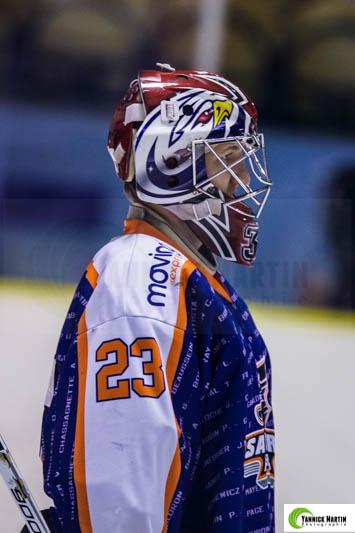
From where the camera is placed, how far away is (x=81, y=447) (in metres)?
1.07

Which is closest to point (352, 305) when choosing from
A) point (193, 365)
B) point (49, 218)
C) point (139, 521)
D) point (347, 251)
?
point (347, 251)

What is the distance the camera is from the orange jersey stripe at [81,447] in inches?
41.9

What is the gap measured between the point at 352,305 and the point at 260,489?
0.71 m

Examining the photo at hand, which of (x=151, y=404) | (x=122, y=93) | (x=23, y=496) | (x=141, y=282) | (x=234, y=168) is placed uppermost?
(x=122, y=93)

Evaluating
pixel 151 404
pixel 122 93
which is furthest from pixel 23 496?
pixel 122 93

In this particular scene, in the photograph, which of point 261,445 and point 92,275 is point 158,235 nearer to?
point 92,275

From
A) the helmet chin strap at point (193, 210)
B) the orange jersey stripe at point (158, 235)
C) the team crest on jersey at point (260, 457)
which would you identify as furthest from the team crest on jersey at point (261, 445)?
the helmet chin strap at point (193, 210)

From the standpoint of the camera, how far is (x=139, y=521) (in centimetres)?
103

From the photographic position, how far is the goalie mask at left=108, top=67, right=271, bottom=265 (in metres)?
1.19

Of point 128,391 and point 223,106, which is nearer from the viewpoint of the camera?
point 128,391

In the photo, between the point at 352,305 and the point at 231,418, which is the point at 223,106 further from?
the point at 352,305

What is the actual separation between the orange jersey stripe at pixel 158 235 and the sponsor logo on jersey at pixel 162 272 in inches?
1.6

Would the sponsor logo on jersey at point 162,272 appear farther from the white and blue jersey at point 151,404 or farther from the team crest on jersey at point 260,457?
the team crest on jersey at point 260,457

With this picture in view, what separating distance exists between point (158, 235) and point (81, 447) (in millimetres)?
312
